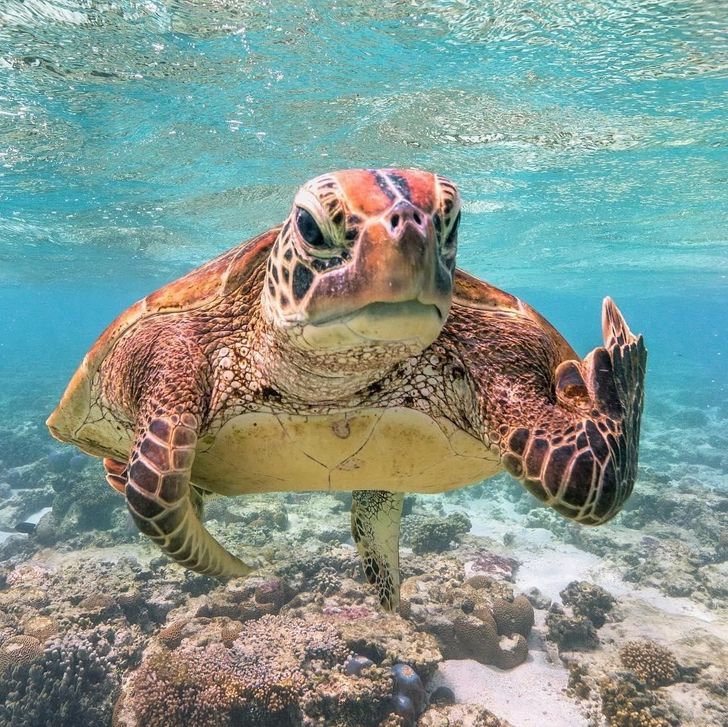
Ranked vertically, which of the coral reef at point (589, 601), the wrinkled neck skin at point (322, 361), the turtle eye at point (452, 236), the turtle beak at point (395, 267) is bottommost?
the coral reef at point (589, 601)

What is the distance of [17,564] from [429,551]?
23.9 feet

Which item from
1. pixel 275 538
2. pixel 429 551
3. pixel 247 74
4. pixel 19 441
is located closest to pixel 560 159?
pixel 247 74

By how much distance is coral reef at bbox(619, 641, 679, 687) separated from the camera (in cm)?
555

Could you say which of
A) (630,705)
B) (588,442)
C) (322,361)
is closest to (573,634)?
(630,705)

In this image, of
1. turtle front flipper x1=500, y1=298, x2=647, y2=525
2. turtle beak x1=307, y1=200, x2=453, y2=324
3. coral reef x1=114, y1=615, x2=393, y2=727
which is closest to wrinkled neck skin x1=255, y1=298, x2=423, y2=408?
turtle beak x1=307, y1=200, x2=453, y2=324

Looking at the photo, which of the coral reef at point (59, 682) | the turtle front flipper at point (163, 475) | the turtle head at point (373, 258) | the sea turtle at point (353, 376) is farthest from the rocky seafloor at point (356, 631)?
the turtle head at point (373, 258)

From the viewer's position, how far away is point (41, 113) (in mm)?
11203

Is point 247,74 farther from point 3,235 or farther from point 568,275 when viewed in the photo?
point 568,275

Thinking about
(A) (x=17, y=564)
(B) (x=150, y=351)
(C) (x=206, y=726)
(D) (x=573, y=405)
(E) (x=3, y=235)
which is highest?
(E) (x=3, y=235)

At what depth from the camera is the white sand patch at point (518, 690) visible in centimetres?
520

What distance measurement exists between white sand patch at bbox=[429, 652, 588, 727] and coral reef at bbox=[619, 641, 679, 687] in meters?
0.75

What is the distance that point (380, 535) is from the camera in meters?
4.19

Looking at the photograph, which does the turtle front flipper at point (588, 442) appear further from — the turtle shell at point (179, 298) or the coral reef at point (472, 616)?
the coral reef at point (472, 616)

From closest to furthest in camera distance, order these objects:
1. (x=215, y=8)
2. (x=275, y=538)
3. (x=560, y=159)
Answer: (x=215, y=8) < (x=275, y=538) < (x=560, y=159)
